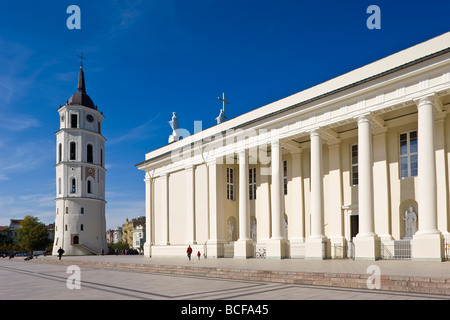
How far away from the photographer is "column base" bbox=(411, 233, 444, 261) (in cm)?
1789

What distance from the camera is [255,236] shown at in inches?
1302

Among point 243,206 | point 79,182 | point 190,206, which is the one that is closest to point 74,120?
point 79,182

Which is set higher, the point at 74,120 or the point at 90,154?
the point at 74,120

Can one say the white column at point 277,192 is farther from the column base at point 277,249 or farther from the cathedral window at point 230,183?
the cathedral window at point 230,183

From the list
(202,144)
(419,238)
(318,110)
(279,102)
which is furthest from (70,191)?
(419,238)

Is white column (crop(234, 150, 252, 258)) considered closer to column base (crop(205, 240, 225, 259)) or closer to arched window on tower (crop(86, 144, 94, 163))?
column base (crop(205, 240, 225, 259))

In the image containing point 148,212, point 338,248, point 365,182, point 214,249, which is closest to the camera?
point 365,182

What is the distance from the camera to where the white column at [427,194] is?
18125 millimetres

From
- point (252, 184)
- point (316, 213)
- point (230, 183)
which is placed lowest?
point (316, 213)

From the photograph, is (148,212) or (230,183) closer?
(230,183)

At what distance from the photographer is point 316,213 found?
23969 millimetres

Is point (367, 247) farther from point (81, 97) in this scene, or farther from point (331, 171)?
point (81, 97)

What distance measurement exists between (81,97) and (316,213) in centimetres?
5457

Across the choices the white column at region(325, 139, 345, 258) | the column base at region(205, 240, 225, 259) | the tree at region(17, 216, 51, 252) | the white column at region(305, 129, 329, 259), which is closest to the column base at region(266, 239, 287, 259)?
the white column at region(305, 129, 329, 259)
